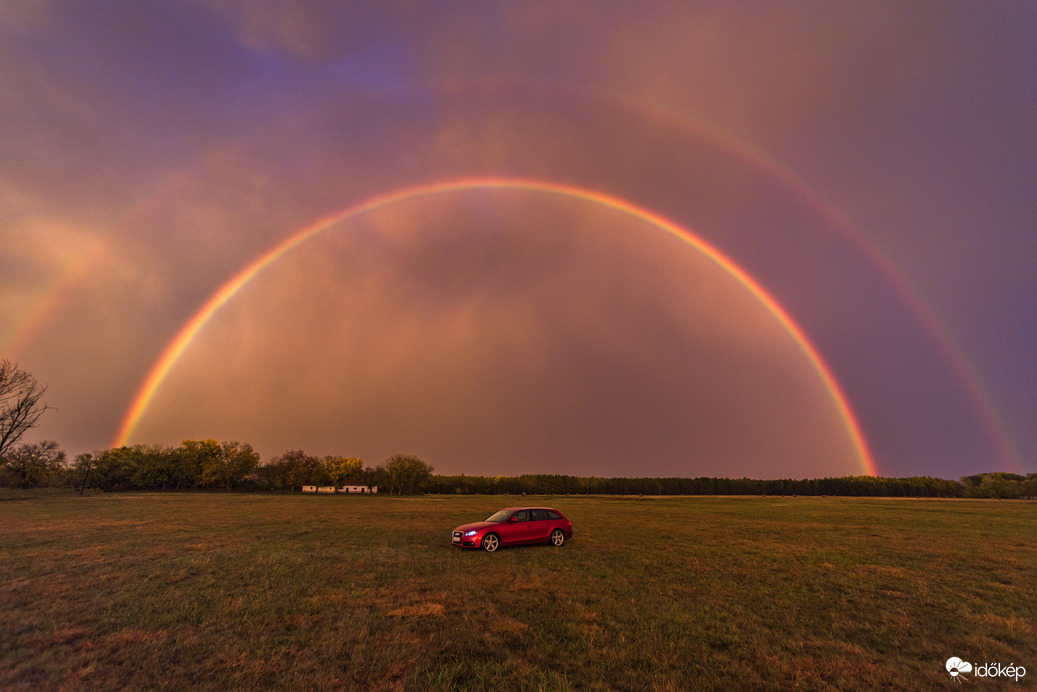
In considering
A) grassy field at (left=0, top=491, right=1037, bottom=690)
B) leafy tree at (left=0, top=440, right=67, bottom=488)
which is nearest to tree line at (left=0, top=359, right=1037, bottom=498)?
leafy tree at (left=0, top=440, right=67, bottom=488)

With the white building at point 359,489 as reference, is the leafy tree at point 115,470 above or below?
above

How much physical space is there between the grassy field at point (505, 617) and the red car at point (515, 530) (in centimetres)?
86

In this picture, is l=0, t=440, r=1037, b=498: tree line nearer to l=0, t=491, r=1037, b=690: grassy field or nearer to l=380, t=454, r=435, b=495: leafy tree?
l=380, t=454, r=435, b=495: leafy tree

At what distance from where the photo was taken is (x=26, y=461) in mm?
62125

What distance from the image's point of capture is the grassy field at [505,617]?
6824mm

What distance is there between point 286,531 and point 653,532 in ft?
65.9

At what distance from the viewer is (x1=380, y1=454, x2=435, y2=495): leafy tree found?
120 metres

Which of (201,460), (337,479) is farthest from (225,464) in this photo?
(337,479)

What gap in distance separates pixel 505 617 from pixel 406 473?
117 m

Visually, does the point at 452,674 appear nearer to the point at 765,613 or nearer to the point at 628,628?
the point at 628,628

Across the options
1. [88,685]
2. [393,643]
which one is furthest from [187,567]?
[393,643]
